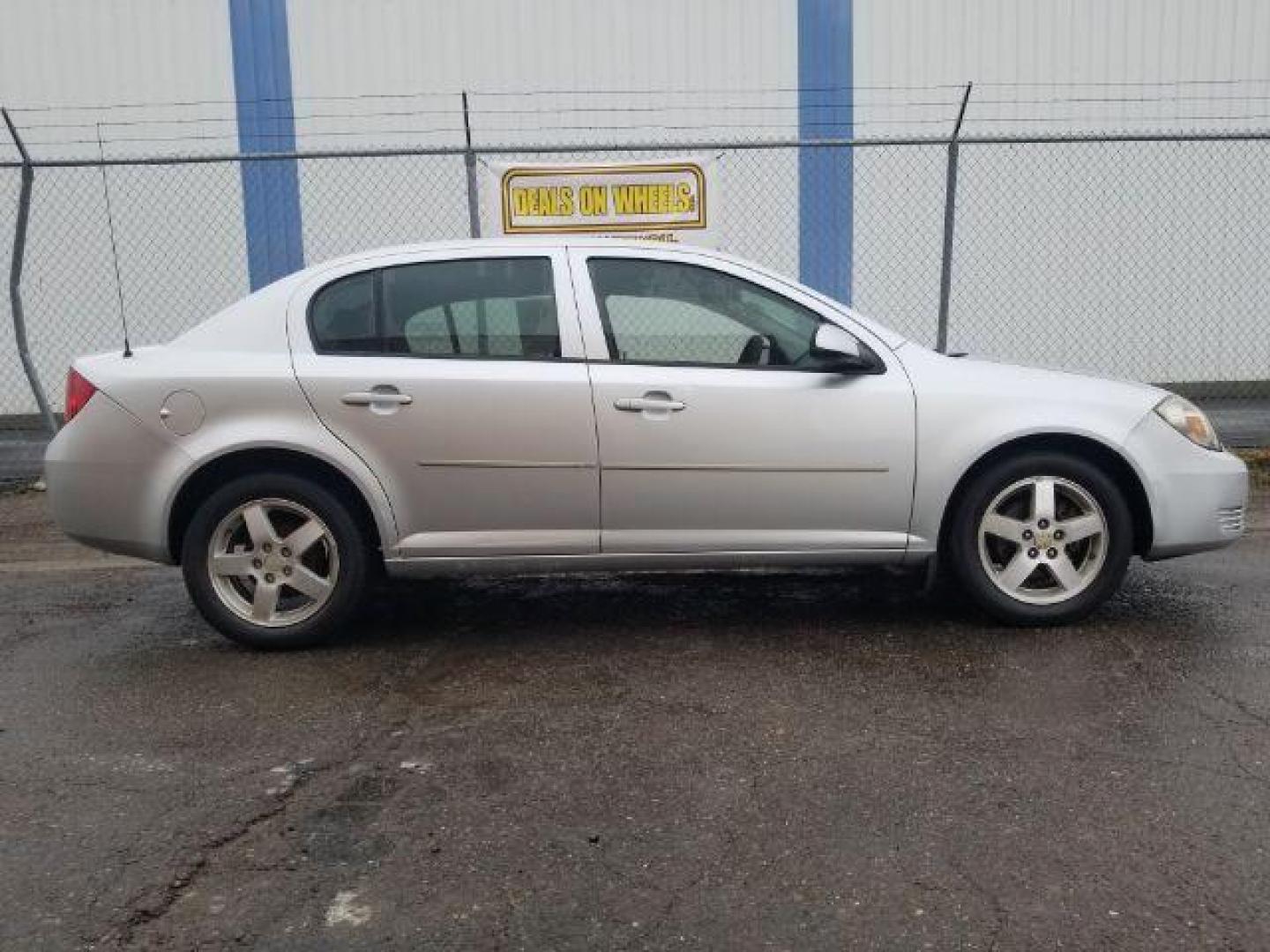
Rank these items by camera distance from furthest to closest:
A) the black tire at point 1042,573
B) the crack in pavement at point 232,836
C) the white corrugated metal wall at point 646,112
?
→ the white corrugated metal wall at point 646,112 < the black tire at point 1042,573 < the crack in pavement at point 232,836

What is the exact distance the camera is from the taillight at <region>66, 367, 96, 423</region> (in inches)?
186

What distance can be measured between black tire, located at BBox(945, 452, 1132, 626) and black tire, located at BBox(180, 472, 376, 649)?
2.35 m

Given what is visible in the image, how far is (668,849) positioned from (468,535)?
6.60 feet

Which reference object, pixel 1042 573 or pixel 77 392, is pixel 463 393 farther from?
pixel 1042 573

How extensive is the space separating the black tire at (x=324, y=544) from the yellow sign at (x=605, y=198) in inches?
147

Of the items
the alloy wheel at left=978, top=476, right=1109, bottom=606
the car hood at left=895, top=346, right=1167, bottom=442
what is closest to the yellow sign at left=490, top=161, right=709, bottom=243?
the car hood at left=895, top=346, right=1167, bottom=442

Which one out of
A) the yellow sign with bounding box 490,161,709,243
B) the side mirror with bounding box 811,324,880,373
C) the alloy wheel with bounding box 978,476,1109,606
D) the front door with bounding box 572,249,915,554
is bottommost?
the alloy wheel with bounding box 978,476,1109,606

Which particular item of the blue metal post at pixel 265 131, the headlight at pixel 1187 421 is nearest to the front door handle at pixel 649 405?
the headlight at pixel 1187 421

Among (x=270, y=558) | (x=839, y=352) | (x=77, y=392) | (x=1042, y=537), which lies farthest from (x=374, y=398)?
(x=1042, y=537)

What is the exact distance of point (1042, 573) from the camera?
4.89 metres

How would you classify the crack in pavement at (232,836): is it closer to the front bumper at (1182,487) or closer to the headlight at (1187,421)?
the front bumper at (1182,487)

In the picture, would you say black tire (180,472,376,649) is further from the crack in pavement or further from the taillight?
the taillight

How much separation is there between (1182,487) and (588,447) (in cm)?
232

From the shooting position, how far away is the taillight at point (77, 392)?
4.73 metres
